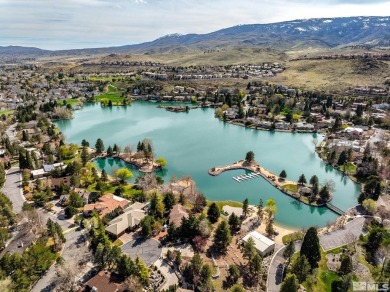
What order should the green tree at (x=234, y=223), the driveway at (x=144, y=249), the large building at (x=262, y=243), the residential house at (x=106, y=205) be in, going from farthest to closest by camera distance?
the residential house at (x=106, y=205) < the green tree at (x=234, y=223) < the large building at (x=262, y=243) < the driveway at (x=144, y=249)

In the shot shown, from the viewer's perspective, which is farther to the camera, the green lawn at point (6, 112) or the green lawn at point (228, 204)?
the green lawn at point (6, 112)

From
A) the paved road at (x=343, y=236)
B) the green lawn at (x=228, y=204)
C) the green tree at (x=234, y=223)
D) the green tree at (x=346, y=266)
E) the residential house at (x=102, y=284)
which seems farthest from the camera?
the green lawn at (x=228, y=204)

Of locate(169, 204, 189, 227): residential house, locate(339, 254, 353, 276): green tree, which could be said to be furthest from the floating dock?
locate(339, 254, 353, 276): green tree

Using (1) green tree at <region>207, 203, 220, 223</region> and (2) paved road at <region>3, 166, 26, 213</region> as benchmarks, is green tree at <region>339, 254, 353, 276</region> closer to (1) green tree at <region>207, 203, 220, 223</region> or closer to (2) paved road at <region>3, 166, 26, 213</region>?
(1) green tree at <region>207, 203, 220, 223</region>

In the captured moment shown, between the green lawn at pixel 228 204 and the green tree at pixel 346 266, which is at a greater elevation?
the green tree at pixel 346 266

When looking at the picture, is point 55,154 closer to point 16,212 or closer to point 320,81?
point 16,212

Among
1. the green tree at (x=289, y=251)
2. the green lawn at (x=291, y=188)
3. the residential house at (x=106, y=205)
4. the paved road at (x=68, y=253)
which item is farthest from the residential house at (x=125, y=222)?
the green lawn at (x=291, y=188)

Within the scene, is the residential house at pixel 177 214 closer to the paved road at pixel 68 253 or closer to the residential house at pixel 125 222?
the residential house at pixel 125 222
